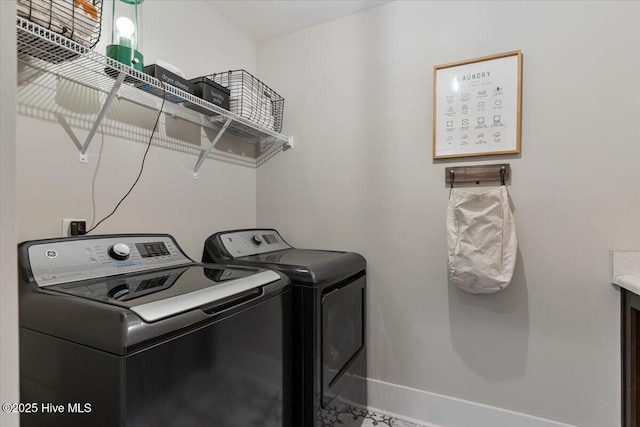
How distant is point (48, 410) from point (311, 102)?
1903 mm

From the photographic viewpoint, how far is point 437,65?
67.7 inches

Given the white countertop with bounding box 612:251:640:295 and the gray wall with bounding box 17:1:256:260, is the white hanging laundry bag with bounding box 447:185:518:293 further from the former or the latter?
the gray wall with bounding box 17:1:256:260

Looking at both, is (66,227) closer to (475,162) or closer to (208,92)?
(208,92)

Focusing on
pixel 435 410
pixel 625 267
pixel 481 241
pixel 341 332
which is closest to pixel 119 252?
pixel 341 332

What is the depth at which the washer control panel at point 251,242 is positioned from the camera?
1709mm

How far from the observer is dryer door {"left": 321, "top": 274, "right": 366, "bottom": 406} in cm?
136

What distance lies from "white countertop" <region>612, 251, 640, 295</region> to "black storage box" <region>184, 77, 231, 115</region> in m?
2.00

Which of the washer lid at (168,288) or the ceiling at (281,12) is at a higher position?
the ceiling at (281,12)

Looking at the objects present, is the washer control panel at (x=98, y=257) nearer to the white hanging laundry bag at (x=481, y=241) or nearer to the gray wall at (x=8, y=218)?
the gray wall at (x=8, y=218)

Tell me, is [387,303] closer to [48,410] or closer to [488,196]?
[488,196]

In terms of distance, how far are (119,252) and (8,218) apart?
795 mm

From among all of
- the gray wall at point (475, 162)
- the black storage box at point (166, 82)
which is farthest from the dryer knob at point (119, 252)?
the gray wall at point (475, 162)

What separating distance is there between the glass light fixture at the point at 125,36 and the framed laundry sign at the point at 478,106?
145 centimetres

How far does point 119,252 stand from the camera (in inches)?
46.5
